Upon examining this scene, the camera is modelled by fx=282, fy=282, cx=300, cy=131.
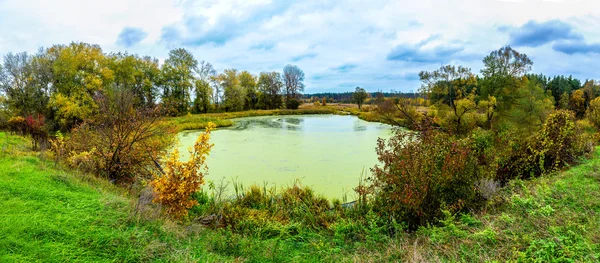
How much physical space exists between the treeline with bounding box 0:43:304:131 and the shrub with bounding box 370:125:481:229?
211 inches

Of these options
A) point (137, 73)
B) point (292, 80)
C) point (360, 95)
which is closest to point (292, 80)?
point (292, 80)

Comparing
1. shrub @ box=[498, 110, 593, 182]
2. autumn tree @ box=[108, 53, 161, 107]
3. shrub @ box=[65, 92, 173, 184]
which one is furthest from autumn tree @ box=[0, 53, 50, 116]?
shrub @ box=[498, 110, 593, 182]

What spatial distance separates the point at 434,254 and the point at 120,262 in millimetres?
2947

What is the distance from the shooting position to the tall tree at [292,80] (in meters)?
46.8

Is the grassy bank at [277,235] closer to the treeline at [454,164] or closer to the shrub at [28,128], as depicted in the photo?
the treeline at [454,164]

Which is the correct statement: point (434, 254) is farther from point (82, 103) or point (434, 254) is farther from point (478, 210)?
point (82, 103)

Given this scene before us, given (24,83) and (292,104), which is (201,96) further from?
(24,83)

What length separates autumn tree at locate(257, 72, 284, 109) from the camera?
4199 cm

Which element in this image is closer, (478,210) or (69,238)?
(69,238)

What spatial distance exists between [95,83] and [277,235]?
2024cm

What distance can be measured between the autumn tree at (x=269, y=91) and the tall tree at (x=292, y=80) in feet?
8.33

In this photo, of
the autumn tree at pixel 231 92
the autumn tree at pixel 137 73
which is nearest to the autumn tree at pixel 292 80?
the autumn tree at pixel 231 92

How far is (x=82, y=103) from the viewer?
1773 cm

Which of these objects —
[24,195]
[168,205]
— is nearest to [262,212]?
[168,205]
